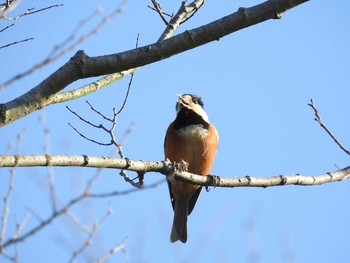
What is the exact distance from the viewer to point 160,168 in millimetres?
4559

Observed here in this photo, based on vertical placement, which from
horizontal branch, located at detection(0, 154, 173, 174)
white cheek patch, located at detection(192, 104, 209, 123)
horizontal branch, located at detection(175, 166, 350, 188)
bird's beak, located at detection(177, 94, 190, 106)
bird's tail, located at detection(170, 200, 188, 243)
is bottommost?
bird's tail, located at detection(170, 200, 188, 243)

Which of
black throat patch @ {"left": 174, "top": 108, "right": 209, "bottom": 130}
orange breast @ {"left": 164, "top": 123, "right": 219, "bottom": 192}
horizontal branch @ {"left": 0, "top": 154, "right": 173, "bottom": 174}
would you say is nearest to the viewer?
horizontal branch @ {"left": 0, "top": 154, "right": 173, "bottom": 174}

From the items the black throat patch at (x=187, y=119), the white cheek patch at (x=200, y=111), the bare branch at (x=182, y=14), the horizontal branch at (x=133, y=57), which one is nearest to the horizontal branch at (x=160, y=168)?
the horizontal branch at (x=133, y=57)

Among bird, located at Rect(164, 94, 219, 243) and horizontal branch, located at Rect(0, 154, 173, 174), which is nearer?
horizontal branch, located at Rect(0, 154, 173, 174)

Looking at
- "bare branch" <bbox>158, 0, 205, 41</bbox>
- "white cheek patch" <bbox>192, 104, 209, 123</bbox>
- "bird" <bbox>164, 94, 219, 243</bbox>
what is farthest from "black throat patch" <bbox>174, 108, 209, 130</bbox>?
"bare branch" <bbox>158, 0, 205, 41</bbox>

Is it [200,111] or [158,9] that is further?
[200,111]

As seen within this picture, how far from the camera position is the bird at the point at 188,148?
7.53 meters

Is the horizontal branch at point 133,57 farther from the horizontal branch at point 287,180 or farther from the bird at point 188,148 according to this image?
the bird at point 188,148

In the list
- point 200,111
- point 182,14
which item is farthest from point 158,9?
point 200,111

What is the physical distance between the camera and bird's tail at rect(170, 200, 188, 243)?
27.2ft

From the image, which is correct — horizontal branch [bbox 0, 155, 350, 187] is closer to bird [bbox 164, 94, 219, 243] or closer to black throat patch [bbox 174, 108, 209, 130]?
bird [bbox 164, 94, 219, 243]

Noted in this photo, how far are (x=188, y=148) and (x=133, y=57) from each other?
383 centimetres

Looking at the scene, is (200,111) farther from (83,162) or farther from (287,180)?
(83,162)

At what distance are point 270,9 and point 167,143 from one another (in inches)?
161
